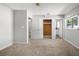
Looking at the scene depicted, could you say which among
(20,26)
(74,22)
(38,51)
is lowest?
(38,51)

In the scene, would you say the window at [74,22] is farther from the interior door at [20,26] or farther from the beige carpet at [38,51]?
the interior door at [20,26]

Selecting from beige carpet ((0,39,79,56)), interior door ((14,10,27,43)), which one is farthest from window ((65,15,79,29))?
interior door ((14,10,27,43))

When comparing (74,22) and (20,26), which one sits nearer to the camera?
(74,22)

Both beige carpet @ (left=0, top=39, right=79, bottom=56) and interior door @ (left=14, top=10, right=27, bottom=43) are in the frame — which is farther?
interior door @ (left=14, top=10, right=27, bottom=43)

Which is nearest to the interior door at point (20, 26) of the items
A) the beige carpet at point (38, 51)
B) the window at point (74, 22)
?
the beige carpet at point (38, 51)

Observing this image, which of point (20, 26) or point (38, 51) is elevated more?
point (20, 26)

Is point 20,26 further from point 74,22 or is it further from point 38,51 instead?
point 74,22

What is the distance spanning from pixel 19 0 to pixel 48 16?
9.68m

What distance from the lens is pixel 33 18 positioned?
11.0m

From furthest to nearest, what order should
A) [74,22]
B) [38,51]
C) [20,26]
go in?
[20,26] < [74,22] < [38,51]

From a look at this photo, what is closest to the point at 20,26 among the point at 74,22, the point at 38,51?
the point at 38,51

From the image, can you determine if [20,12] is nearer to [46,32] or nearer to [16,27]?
[16,27]

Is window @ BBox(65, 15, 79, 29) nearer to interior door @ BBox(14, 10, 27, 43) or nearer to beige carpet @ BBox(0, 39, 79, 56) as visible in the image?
beige carpet @ BBox(0, 39, 79, 56)

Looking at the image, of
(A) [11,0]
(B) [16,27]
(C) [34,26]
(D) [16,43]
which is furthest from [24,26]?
(A) [11,0]
